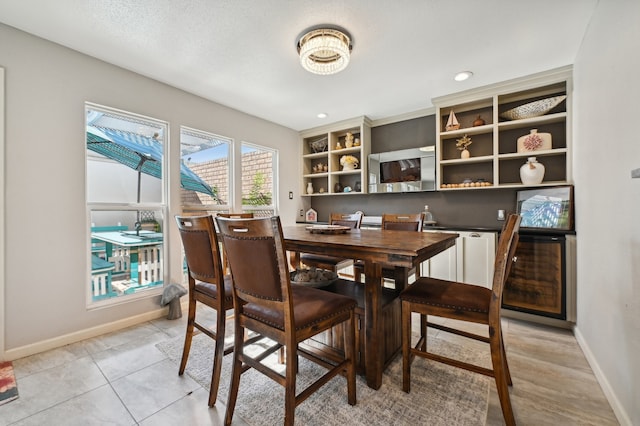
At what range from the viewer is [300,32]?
207cm

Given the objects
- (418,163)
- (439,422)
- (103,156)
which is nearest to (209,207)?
(103,156)

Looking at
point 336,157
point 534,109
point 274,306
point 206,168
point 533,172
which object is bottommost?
point 274,306

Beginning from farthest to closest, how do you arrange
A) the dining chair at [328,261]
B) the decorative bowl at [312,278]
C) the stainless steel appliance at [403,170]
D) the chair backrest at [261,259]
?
the stainless steel appliance at [403,170] < the dining chair at [328,261] < the decorative bowl at [312,278] < the chair backrest at [261,259]

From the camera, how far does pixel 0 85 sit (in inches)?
76.6

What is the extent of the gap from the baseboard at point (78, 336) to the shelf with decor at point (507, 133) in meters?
3.62

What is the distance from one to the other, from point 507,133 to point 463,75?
3.29 feet

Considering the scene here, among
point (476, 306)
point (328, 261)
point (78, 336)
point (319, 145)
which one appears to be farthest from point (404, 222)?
point (78, 336)

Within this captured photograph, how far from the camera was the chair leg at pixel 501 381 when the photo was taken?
4.23 ft

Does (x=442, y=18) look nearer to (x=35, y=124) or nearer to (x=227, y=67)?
(x=227, y=67)

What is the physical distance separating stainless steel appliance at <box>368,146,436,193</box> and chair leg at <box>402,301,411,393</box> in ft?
7.75

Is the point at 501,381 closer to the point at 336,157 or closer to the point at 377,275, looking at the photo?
the point at 377,275

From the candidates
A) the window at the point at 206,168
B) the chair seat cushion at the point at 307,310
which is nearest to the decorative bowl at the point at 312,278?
the chair seat cushion at the point at 307,310

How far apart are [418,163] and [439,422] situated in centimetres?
300

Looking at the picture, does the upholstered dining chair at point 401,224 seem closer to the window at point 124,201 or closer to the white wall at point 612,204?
the white wall at point 612,204
